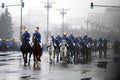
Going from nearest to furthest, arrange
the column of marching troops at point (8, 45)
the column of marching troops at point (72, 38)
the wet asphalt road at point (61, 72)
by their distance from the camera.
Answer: the wet asphalt road at point (61, 72) → the column of marching troops at point (72, 38) → the column of marching troops at point (8, 45)

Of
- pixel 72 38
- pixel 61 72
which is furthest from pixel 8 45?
pixel 61 72

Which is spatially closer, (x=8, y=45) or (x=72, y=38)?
(x=72, y=38)

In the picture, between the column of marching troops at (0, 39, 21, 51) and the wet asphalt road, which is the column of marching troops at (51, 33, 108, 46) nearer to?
the wet asphalt road

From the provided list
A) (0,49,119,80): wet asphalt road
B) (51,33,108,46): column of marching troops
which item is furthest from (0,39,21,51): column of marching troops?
(0,49,119,80): wet asphalt road

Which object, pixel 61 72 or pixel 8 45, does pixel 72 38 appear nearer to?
pixel 61 72

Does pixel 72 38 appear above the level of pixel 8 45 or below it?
above

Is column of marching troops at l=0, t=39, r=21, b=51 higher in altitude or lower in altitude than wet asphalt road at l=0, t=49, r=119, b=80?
lower

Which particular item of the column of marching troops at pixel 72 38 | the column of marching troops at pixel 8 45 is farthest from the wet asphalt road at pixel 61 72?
the column of marching troops at pixel 8 45

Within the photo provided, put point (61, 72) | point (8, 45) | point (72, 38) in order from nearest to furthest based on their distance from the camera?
point (61, 72), point (72, 38), point (8, 45)

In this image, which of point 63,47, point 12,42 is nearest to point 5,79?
point 63,47

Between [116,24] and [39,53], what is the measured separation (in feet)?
37.7

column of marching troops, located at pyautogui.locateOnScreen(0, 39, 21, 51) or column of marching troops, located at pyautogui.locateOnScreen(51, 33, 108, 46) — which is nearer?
column of marching troops, located at pyautogui.locateOnScreen(51, 33, 108, 46)

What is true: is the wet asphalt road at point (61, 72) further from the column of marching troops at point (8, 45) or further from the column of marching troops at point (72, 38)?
the column of marching troops at point (8, 45)

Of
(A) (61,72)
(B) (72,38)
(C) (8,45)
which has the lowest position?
(C) (8,45)
